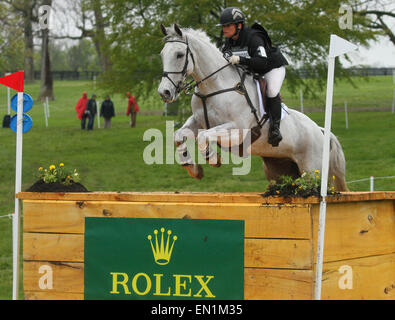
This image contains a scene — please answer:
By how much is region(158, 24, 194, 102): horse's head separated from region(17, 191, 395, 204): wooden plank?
0.90 metres

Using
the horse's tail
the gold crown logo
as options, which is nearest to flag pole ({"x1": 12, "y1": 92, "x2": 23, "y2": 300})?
the gold crown logo

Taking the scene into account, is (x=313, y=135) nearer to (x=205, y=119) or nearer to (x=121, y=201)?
(x=205, y=119)

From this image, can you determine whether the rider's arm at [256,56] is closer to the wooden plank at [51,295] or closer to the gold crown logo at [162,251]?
the gold crown logo at [162,251]

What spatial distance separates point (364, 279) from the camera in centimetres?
462

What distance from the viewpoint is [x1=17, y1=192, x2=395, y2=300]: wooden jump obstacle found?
4281 millimetres

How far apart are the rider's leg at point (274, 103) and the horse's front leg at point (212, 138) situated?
0.52m

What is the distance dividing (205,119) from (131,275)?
170 cm

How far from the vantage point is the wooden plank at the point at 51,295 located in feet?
15.0

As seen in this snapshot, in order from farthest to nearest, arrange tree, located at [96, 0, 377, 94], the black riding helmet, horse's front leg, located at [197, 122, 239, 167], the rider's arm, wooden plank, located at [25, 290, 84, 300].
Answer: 1. tree, located at [96, 0, 377, 94]
2. the rider's arm
3. the black riding helmet
4. horse's front leg, located at [197, 122, 239, 167]
5. wooden plank, located at [25, 290, 84, 300]

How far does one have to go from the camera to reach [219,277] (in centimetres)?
438

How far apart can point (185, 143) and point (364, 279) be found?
190 cm

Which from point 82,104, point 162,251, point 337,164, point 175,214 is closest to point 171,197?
point 175,214

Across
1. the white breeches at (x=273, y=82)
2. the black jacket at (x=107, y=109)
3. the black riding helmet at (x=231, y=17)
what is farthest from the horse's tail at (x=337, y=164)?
the black jacket at (x=107, y=109)

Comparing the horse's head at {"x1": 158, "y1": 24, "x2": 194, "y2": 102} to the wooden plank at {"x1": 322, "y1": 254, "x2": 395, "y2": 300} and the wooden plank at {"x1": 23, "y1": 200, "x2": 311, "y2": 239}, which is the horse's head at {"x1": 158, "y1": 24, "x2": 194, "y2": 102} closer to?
the wooden plank at {"x1": 23, "y1": 200, "x2": 311, "y2": 239}
